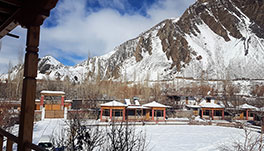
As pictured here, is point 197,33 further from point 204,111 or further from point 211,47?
point 204,111

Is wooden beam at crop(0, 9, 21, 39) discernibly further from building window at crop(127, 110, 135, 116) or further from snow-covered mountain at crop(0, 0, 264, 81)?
snow-covered mountain at crop(0, 0, 264, 81)

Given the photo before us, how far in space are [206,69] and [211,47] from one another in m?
10.4

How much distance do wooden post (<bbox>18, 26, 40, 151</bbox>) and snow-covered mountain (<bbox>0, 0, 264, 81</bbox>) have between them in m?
53.6

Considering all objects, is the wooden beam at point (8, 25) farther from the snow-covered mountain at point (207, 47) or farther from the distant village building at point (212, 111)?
the snow-covered mountain at point (207, 47)

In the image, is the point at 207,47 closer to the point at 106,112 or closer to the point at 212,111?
the point at 212,111

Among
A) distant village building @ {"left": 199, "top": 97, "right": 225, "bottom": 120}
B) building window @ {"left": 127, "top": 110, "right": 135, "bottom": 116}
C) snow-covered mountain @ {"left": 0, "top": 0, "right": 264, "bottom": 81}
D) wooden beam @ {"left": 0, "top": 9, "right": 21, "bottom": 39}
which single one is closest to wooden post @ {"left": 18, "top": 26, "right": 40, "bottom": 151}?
wooden beam @ {"left": 0, "top": 9, "right": 21, "bottom": 39}

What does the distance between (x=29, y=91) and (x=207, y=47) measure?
68415 mm

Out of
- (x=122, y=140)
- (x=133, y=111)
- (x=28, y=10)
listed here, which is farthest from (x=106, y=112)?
(x=28, y=10)

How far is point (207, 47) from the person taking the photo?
64.7 metres

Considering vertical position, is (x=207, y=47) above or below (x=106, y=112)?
above

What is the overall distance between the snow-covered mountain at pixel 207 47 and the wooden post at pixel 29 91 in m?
53.6

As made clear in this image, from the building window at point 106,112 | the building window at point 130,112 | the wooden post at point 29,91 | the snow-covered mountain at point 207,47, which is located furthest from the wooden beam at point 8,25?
the snow-covered mountain at point 207,47

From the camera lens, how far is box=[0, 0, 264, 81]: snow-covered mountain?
58.6m

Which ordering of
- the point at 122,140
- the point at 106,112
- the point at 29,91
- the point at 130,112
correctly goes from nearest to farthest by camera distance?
the point at 29,91 → the point at 122,140 → the point at 106,112 → the point at 130,112
